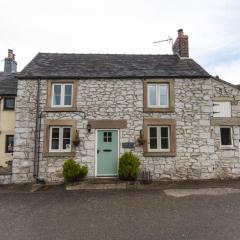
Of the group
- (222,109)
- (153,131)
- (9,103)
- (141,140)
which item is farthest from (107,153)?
(9,103)

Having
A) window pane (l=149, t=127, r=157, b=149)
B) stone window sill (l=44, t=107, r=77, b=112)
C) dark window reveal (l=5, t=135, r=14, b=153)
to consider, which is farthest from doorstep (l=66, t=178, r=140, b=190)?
dark window reveal (l=5, t=135, r=14, b=153)

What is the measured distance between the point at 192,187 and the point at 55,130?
6988mm

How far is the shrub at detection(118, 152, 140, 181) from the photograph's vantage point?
11.6 metres

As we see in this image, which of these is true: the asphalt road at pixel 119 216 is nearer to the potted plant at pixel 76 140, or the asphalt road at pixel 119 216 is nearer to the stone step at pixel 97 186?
the stone step at pixel 97 186

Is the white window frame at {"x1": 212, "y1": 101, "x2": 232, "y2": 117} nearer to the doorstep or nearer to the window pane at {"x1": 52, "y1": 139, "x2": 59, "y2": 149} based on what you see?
the doorstep

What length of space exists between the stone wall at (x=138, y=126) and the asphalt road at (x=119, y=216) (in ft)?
9.11

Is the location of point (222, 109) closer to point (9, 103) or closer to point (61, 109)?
point (61, 109)

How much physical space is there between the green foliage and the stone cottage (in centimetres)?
65

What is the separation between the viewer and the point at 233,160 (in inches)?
503

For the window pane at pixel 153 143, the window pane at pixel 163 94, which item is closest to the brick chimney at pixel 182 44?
the window pane at pixel 163 94

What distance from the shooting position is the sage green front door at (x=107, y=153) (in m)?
12.6

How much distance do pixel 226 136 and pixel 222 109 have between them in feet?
4.58

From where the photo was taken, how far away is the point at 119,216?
23.1 ft

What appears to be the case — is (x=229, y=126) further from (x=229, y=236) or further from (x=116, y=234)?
(x=116, y=234)
